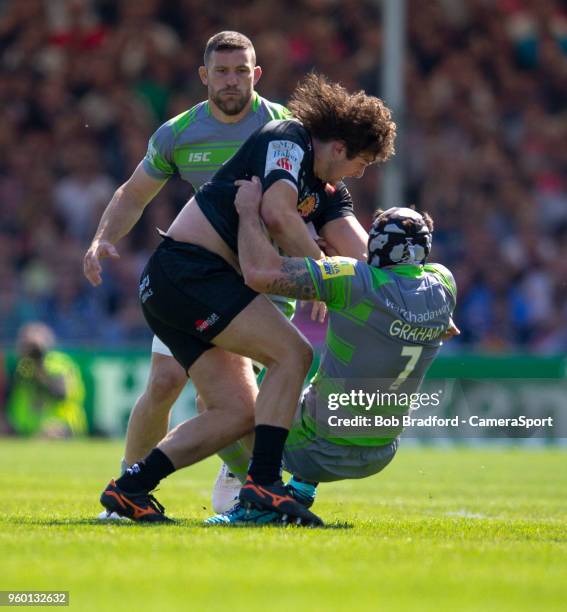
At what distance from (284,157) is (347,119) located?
0.41 metres

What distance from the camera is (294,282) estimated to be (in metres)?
6.23

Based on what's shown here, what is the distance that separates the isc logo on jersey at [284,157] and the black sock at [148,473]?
1.41 m

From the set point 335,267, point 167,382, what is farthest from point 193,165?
point 335,267

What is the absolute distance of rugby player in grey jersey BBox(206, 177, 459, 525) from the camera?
627cm

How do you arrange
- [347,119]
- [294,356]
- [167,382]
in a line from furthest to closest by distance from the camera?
[167,382]
[347,119]
[294,356]

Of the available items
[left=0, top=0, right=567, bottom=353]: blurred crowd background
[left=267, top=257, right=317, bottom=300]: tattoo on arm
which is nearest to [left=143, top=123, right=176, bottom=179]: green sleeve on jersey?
[left=267, top=257, right=317, bottom=300]: tattoo on arm

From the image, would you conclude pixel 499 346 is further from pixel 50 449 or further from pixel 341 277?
pixel 341 277

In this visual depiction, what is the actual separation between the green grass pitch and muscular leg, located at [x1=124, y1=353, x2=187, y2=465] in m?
0.43

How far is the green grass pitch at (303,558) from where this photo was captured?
4.44 metres

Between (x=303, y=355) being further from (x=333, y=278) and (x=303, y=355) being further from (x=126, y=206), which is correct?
(x=126, y=206)

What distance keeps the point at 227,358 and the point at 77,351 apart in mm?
11612

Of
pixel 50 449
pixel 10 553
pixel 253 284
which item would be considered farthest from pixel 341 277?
pixel 50 449

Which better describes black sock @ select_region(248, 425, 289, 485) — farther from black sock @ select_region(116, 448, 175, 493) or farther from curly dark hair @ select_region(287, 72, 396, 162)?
curly dark hair @ select_region(287, 72, 396, 162)

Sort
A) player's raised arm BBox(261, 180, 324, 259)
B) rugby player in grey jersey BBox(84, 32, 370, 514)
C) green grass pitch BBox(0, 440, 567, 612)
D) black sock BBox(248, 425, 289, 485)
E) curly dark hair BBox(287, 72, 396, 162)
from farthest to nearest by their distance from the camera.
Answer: rugby player in grey jersey BBox(84, 32, 370, 514) → curly dark hair BBox(287, 72, 396, 162) → player's raised arm BBox(261, 180, 324, 259) → black sock BBox(248, 425, 289, 485) → green grass pitch BBox(0, 440, 567, 612)
